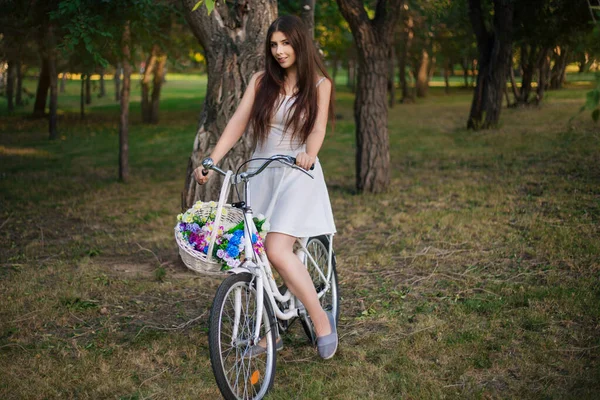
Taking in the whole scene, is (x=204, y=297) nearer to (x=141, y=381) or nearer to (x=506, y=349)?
(x=141, y=381)

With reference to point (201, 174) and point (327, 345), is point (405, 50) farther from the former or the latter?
point (201, 174)

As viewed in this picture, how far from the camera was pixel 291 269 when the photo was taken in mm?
3961

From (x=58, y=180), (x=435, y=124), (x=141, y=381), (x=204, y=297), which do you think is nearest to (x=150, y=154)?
(x=58, y=180)

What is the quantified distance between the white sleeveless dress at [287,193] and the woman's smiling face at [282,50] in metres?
0.20

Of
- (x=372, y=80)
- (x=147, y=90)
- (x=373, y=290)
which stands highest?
(x=372, y=80)

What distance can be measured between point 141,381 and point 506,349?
7.44 feet

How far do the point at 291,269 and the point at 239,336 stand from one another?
462mm

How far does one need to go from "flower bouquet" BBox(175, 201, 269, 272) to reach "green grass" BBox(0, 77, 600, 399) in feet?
2.94

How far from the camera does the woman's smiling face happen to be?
12.7 ft

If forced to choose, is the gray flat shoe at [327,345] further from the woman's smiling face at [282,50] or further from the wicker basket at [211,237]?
the woman's smiling face at [282,50]

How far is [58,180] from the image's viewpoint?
12.9 metres

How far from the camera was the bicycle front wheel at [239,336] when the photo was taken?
11.5 ft

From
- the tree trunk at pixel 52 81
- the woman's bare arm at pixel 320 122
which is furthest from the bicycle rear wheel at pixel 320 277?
the tree trunk at pixel 52 81

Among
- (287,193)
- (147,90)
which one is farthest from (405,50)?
(287,193)
